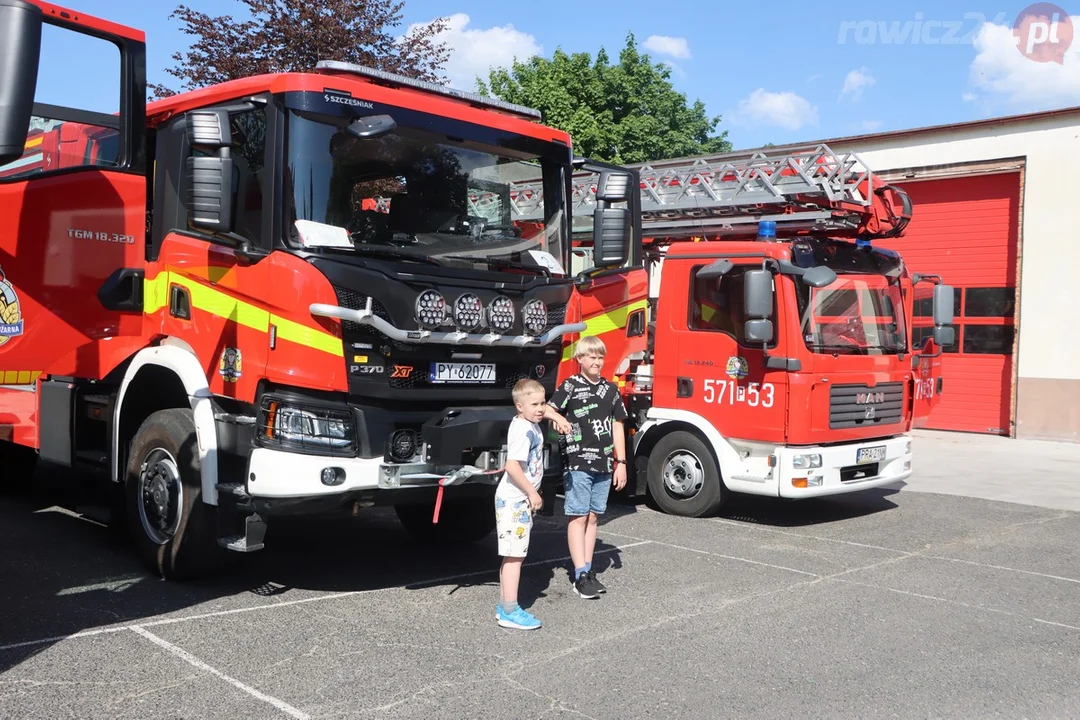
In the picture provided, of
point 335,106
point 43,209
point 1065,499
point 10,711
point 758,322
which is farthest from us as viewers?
point 1065,499

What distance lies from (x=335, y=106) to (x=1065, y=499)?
880 centimetres

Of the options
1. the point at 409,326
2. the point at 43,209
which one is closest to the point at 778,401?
the point at 409,326

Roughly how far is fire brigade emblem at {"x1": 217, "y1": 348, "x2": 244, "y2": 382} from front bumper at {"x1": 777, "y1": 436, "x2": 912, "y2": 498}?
15.4 ft

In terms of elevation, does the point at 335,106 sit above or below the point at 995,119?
below

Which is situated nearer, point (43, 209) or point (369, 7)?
point (43, 209)

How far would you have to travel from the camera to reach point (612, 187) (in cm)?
713

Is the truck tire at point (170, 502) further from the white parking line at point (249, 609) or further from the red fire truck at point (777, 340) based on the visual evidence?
the red fire truck at point (777, 340)

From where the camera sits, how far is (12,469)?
9.32 m

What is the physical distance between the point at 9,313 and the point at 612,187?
3.96 m

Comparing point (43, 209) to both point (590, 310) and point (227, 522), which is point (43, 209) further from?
point (590, 310)

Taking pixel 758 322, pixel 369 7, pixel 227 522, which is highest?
pixel 369 7

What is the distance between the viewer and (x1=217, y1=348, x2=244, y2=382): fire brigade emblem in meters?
5.83

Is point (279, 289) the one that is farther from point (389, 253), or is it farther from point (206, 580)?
point (206, 580)

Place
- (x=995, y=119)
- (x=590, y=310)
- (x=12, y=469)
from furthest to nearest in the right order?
(x=995, y=119) < (x=12, y=469) < (x=590, y=310)
